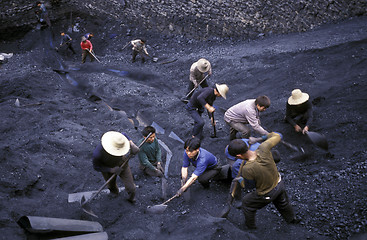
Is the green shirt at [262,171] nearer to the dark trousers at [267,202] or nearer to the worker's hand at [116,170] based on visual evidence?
the dark trousers at [267,202]

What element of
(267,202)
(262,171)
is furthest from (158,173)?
(262,171)

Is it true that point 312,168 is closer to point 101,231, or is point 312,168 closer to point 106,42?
point 101,231

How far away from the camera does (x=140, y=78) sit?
35.0 feet

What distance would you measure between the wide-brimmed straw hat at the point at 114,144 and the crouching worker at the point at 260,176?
1615mm

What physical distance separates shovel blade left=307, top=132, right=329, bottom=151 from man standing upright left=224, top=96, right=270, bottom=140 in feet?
3.06

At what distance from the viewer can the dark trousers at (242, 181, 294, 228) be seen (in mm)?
4133

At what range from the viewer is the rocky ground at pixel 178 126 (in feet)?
14.9

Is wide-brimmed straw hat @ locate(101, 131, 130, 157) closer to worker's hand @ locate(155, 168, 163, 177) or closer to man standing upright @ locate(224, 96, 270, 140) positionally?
worker's hand @ locate(155, 168, 163, 177)

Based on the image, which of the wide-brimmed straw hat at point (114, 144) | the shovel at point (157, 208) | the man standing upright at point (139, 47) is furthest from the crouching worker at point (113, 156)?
the man standing upright at point (139, 47)

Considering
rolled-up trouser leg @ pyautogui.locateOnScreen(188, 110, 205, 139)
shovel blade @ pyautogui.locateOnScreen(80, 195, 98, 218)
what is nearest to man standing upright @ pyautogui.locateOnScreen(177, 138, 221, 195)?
shovel blade @ pyautogui.locateOnScreen(80, 195, 98, 218)

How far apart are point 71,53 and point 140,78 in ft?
16.8

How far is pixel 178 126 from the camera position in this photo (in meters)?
7.73

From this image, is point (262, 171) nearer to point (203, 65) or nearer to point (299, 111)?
point (299, 111)

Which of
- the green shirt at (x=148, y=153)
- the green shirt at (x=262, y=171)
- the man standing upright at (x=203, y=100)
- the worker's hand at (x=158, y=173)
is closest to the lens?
the green shirt at (x=262, y=171)
